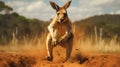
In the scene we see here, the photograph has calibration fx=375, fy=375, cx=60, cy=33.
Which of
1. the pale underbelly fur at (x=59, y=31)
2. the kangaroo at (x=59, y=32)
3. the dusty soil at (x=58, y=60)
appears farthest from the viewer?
the pale underbelly fur at (x=59, y=31)

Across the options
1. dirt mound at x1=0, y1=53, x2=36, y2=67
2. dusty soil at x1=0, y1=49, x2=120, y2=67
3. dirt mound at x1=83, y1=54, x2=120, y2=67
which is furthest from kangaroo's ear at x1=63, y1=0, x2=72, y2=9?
dirt mound at x1=0, y1=53, x2=36, y2=67

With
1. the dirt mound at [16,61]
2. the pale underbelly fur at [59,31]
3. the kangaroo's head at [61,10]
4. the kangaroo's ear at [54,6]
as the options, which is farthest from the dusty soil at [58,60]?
the kangaroo's ear at [54,6]

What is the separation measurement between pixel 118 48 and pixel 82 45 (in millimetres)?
1698

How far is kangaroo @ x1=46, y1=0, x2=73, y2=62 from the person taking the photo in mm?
11336

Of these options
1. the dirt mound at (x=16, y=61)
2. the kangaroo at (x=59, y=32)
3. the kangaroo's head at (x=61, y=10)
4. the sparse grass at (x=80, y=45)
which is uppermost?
the kangaroo's head at (x=61, y=10)

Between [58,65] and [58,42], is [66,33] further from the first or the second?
[58,65]

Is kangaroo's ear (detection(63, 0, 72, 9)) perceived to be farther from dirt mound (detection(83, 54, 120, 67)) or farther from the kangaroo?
dirt mound (detection(83, 54, 120, 67))

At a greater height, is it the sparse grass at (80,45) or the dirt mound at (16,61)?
the dirt mound at (16,61)

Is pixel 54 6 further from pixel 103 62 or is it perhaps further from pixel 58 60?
pixel 103 62

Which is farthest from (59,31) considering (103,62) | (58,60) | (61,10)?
(103,62)

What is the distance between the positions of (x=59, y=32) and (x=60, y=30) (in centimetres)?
7

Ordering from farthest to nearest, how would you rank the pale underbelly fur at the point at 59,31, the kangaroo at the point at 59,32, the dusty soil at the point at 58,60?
1. the pale underbelly fur at the point at 59,31
2. the kangaroo at the point at 59,32
3. the dusty soil at the point at 58,60

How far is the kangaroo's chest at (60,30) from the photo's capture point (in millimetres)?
11531

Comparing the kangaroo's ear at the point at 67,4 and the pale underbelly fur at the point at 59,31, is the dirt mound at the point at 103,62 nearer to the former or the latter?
the pale underbelly fur at the point at 59,31
